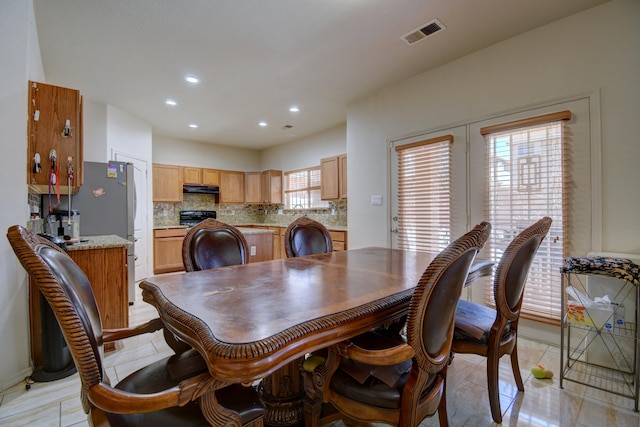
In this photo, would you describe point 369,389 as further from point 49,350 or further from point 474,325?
point 49,350

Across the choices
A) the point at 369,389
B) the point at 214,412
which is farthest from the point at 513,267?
the point at 214,412

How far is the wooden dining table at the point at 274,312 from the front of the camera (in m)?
0.78

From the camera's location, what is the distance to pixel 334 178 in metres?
5.05

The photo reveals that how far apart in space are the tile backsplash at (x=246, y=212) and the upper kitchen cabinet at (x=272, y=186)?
0.30 metres

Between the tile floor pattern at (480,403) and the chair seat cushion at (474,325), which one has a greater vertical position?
the chair seat cushion at (474,325)

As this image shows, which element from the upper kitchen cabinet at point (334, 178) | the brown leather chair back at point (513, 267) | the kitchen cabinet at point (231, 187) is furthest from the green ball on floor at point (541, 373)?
the kitchen cabinet at point (231, 187)

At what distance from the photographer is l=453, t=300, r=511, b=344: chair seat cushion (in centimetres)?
152

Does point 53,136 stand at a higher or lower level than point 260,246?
higher

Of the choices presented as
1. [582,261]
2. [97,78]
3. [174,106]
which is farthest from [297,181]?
[582,261]

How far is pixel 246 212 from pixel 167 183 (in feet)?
6.73

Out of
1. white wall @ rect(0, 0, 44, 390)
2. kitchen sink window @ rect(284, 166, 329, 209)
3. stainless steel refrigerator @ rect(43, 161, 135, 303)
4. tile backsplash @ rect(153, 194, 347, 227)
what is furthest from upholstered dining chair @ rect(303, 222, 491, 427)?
kitchen sink window @ rect(284, 166, 329, 209)

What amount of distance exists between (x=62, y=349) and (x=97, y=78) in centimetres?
306

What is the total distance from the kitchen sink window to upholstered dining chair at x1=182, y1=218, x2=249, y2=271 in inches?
149

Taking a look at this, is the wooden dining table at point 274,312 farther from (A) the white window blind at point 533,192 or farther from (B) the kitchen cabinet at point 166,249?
(B) the kitchen cabinet at point 166,249
